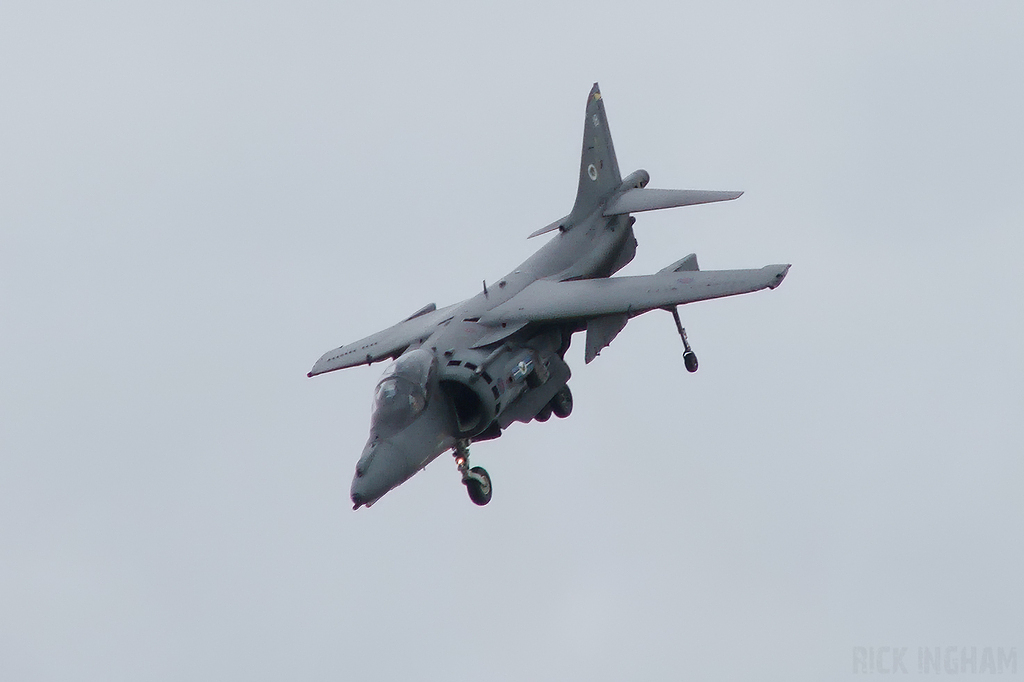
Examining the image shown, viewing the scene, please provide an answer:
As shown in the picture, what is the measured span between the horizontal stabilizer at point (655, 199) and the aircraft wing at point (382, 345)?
18.2 ft

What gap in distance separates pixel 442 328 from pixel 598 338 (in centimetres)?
371

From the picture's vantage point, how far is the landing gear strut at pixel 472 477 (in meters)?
30.9

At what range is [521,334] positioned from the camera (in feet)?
108

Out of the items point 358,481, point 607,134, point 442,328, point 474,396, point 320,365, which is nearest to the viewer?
point 358,481

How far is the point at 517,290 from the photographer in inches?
1378

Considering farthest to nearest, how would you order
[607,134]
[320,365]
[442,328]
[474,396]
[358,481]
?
[607,134], [320,365], [442,328], [474,396], [358,481]

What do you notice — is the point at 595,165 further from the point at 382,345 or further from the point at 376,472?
the point at 376,472

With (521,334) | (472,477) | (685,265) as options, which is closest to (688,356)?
(685,265)

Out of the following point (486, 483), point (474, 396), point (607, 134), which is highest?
point (607, 134)

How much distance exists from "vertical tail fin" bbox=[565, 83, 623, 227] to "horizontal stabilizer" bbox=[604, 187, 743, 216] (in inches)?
18.0

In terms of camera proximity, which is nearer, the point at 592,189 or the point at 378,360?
the point at 378,360

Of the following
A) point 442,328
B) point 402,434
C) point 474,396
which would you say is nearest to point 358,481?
point 402,434

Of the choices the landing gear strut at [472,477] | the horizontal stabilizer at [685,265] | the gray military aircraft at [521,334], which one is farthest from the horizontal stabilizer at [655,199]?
the landing gear strut at [472,477]

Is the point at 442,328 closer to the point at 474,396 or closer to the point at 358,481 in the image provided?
the point at 474,396
